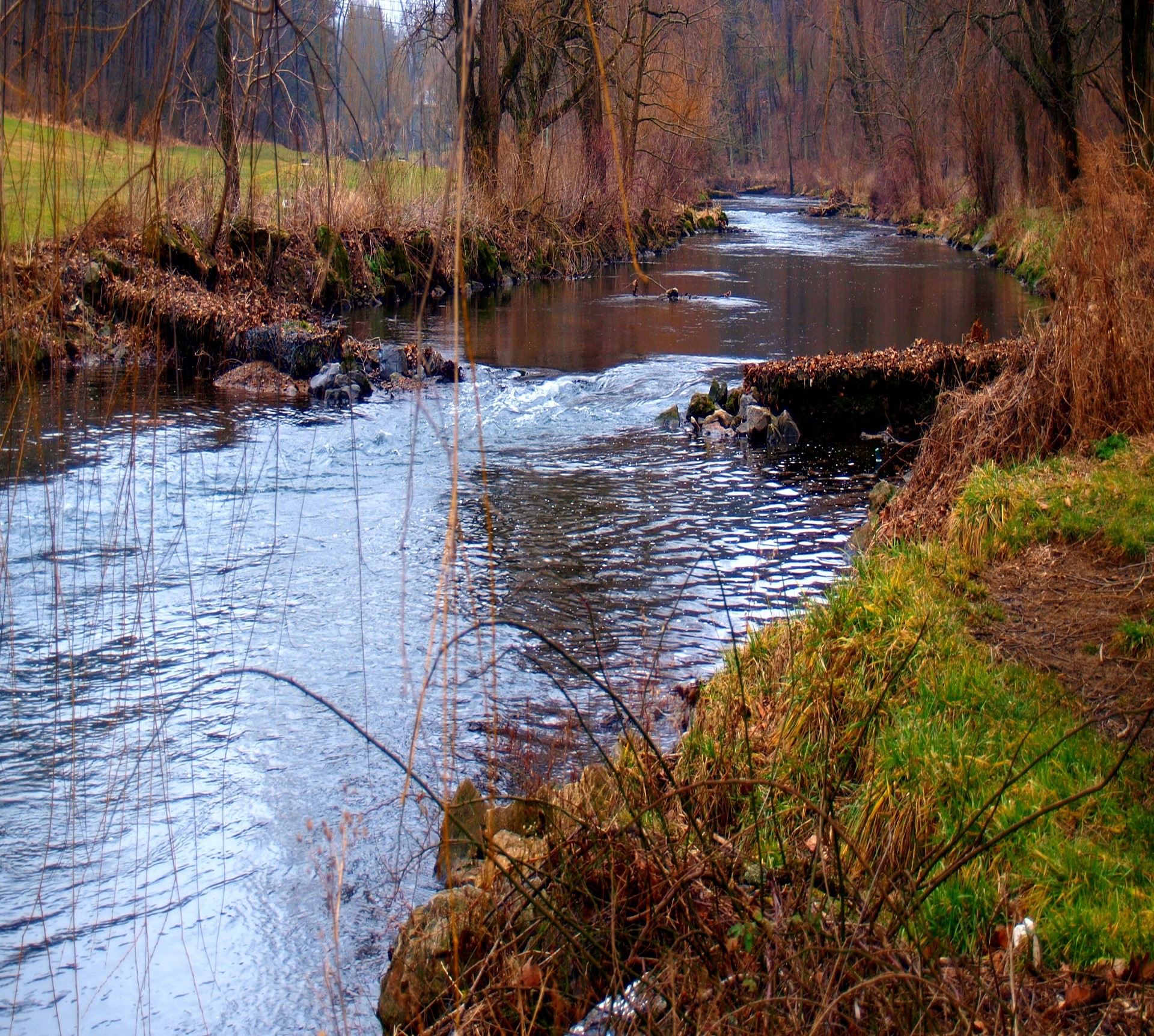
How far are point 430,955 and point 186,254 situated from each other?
11956mm

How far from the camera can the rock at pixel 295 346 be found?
12578 mm

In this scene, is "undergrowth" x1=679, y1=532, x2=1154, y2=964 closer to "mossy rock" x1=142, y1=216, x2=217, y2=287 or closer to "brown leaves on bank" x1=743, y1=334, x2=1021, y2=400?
"brown leaves on bank" x1=743, y1=334, x2=1021, y2=400

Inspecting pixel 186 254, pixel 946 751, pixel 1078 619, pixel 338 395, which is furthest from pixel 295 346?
pixel 946 751

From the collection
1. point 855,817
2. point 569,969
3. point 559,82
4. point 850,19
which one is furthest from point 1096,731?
point 559,82

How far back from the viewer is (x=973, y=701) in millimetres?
4090

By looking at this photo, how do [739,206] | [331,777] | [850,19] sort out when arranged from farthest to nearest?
[739,206]
[331,777]
[850,19]

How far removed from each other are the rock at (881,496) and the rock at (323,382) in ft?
21.0

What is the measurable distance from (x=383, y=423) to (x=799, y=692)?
7470mm

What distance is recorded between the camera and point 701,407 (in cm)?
1142

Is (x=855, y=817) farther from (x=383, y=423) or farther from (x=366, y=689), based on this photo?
(x=383, y=423)

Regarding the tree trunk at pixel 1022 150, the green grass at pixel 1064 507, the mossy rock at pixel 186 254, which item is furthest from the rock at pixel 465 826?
the tree trunk at pixel 1022 150

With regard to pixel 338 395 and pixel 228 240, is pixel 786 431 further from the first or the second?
pixel 228 240

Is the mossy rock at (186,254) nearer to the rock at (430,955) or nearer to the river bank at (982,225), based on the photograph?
the river bank at (982,225)

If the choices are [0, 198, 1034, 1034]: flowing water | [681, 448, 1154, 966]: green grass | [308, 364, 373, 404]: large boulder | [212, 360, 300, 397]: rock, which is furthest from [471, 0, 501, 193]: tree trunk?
[681, 448, 1154, 966]: green grass
